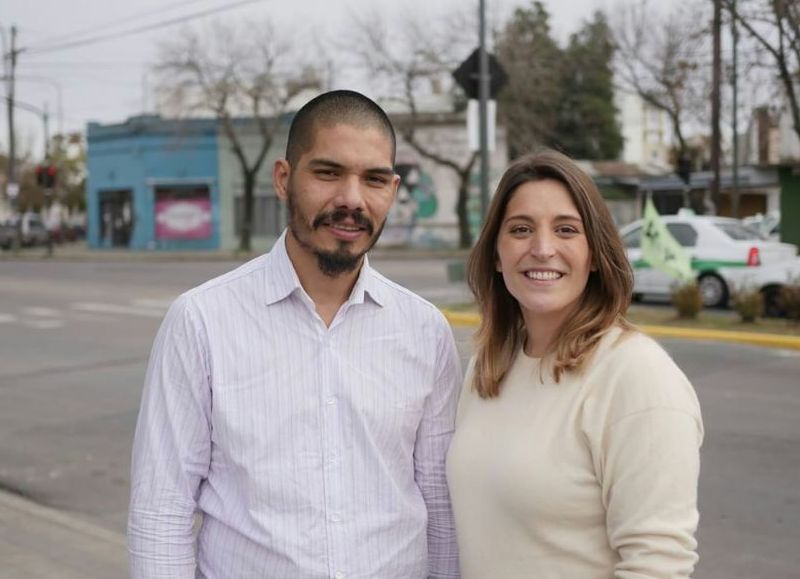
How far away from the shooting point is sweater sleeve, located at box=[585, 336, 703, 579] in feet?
6.13

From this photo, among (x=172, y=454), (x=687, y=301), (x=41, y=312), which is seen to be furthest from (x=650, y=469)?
(x=41, y=312)

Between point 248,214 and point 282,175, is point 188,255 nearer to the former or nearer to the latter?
point 248,214

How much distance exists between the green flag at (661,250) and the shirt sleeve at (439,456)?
1407 centimetres

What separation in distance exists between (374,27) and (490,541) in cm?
3894

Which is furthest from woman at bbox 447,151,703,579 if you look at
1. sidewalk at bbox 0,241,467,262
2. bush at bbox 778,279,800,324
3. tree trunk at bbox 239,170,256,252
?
tree trunk at bbox 239,170,256,252

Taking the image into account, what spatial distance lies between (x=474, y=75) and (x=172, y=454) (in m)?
14.4

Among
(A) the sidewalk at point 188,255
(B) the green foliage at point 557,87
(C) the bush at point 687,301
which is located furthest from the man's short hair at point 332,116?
(B) the green foliage at point 557,87

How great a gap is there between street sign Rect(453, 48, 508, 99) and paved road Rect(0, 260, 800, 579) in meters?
5.32

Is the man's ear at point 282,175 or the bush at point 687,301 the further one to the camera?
the bush at point 687,301

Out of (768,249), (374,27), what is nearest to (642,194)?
(374,27)

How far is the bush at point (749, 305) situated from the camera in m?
14.1

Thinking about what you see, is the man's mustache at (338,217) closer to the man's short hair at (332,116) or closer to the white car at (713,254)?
the man's short hair at (332,116)

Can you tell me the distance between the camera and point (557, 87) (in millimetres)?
48438

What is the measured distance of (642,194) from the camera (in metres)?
45.1
